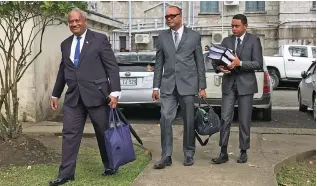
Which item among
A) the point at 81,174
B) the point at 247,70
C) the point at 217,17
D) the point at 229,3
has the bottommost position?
the point at 81,174

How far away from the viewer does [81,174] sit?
5.32 meters

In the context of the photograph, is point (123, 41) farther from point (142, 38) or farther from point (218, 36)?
point (218, 36)

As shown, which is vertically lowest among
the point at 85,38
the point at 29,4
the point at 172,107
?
the point at 172,107

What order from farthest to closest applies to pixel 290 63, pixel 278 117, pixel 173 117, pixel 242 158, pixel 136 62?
pixel 290 63
pixel 278 117
pixel 136 62
pixel 242 158
pixel 173 117

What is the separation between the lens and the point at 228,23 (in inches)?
962

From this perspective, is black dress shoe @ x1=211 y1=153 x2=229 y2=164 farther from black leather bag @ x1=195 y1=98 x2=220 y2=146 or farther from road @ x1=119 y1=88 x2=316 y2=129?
road @ x1=119 y1=88 x2=316 y2=129

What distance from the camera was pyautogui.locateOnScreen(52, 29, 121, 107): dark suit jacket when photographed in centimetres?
491

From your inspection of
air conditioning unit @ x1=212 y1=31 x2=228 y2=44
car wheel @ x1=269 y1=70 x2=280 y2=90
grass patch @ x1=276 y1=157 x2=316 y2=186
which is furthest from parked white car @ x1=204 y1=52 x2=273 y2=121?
air conditioning unit @ x1=212 y1=31 x2=228 y2=44

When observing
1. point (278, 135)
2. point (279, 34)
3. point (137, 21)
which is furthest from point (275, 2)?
point (278, 135)

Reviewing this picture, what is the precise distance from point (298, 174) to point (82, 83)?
2.75 m

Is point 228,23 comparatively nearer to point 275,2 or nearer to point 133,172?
point 275,2

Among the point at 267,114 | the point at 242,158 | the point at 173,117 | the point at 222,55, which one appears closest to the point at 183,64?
the point at 222,55

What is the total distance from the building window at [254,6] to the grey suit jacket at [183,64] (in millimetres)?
19971

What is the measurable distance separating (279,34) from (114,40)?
26.6 feet
